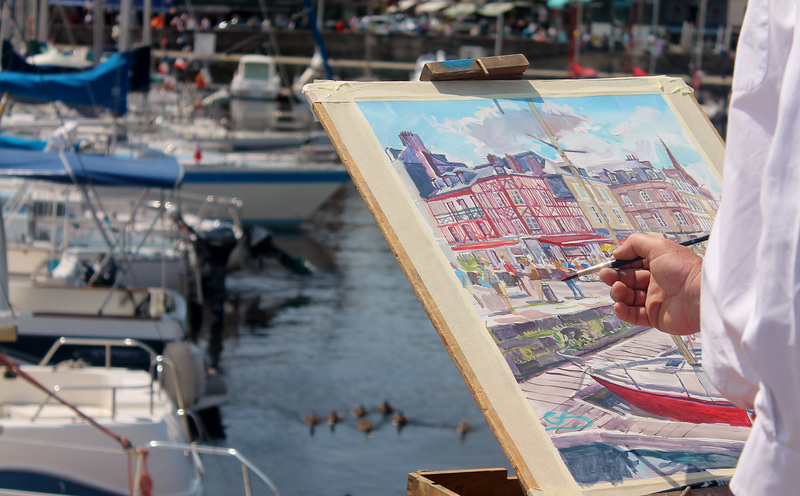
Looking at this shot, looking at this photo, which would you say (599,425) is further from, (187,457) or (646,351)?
(187,457)

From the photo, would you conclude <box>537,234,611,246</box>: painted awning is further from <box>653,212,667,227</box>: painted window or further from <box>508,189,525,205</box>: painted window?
Result: <box>653,212,667,227</box>: painted window

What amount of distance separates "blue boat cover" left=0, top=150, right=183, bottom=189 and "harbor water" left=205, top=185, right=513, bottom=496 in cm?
269

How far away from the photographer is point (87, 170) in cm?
910

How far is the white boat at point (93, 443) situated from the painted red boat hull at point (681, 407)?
379 centimetres

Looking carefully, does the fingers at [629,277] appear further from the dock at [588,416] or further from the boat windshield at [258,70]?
the boat windshield at [258,70]

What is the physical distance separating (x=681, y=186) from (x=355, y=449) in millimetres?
7162

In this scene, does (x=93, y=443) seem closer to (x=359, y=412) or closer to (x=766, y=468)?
(x=359, y=412)

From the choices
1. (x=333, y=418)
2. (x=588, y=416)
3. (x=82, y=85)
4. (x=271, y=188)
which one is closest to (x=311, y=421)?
(x=333, y=418)

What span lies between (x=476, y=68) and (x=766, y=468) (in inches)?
65.2

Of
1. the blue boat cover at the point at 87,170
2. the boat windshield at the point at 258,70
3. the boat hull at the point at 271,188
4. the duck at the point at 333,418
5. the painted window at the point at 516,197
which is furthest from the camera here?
the boat windshield at the point at 258,70

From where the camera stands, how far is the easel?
87.5 inches

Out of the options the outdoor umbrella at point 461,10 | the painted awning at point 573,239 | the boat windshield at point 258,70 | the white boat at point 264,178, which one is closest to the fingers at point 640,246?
the painted awning at point 573,239

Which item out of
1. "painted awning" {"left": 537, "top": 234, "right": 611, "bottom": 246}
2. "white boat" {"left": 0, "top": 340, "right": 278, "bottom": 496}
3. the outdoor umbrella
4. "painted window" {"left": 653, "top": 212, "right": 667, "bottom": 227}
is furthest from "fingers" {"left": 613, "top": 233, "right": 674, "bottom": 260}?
the outdoor umbrella

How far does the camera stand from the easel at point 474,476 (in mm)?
2223
